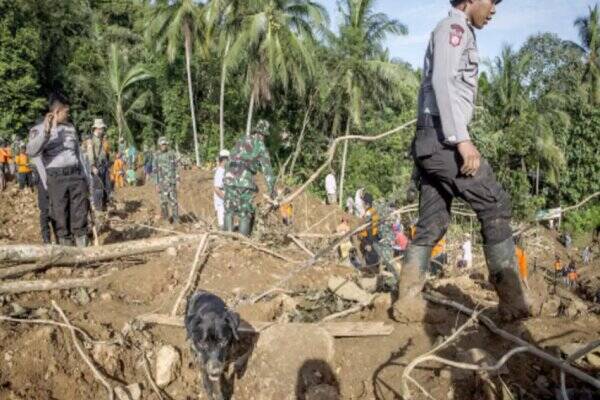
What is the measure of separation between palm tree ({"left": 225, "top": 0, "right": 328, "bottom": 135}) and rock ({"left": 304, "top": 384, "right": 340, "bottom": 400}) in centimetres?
1863

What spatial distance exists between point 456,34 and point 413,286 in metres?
1.39

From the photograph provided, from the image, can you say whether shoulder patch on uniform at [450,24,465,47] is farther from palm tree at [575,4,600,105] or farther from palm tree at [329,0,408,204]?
palm tree at [575,4,600,105]

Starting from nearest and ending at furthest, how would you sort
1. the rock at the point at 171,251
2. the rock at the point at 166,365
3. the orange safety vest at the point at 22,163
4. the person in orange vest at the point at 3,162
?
1. the rock at the point at 166,365
2. the rock at the point at 171,251
3. the orange safety vest at the point at 22,163
4. the person in orange vest at the point at 3,162

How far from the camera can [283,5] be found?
21.4 meters

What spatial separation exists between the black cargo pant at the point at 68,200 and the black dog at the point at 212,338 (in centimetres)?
271

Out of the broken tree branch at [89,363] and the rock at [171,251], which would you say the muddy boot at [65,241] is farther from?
the broken tree branch at [89,363]

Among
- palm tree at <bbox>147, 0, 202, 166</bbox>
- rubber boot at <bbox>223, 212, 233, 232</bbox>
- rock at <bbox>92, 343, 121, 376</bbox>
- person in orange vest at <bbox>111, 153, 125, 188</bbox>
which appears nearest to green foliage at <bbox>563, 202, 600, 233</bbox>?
palm tree at <bbox>147, 0, 202, 166</bbox>

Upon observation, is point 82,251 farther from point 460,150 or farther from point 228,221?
point 460,150

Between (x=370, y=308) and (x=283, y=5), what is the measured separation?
20127 millimetres

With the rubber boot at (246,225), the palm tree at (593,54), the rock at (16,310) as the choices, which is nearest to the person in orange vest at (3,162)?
the rubber boot at (246,225)

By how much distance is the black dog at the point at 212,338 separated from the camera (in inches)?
99.5

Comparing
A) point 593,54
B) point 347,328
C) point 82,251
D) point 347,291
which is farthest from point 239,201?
point 593,54

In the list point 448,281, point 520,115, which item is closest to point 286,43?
point 520,115

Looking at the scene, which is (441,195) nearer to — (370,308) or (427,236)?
(427,236)
